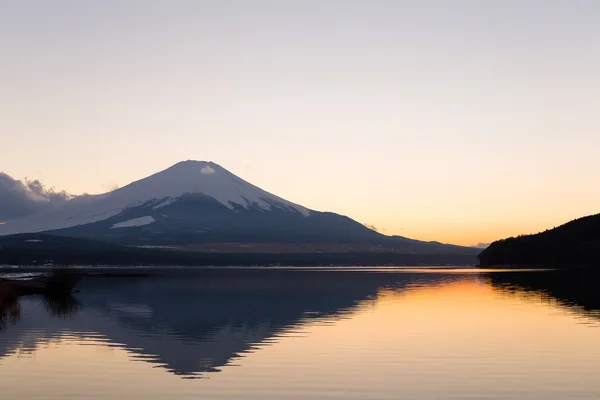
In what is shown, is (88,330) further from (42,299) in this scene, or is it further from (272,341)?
(42,299)

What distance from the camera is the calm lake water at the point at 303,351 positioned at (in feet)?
86.5

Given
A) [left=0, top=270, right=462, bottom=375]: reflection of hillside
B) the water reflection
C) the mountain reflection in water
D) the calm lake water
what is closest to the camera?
the calm lake water

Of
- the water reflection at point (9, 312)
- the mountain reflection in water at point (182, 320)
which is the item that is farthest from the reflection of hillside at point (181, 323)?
the water reflection at point (9, 312)

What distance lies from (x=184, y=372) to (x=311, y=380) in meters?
4.51

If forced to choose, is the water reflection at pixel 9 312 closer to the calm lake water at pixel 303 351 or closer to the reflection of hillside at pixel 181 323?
the calm lake water at pixel 303 351

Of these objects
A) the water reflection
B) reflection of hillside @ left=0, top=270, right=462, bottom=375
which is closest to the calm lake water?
reflection of hillside @ left=0, top=270, right=462, bottom=375

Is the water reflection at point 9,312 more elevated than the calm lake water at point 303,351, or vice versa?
the water reflection at point 9,312

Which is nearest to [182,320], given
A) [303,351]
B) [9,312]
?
[9,312]

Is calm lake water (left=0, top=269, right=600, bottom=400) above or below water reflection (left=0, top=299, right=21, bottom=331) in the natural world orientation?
below

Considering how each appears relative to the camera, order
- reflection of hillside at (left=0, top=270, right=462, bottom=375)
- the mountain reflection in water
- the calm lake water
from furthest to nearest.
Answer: the mountain reflection in water → reflection of hillside at (left=0, top=270, right=462, bottom=375) → the calm lake water

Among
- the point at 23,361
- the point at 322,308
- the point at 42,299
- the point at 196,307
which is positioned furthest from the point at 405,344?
the point at 42,299

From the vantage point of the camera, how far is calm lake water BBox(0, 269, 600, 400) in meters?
26.4

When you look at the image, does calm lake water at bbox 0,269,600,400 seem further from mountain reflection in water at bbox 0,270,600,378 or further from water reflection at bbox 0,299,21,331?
water reflection at bbox 0,299,21,331

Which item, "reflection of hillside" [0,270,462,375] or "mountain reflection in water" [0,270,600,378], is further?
"mountain reflection in water" [0,270,600,378]
